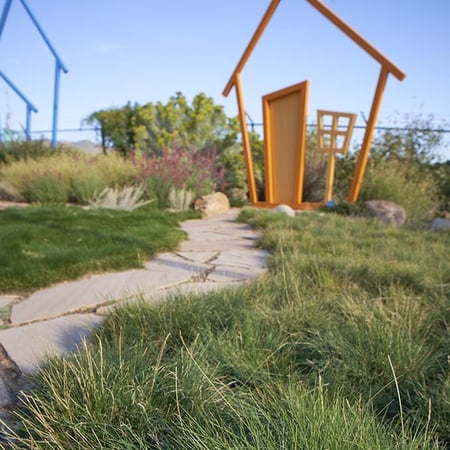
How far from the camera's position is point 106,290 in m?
2.31

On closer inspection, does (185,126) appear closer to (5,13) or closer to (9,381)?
(5,13)

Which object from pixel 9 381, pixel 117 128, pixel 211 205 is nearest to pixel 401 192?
pixel 211 205

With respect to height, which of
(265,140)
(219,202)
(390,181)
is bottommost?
(219,202)

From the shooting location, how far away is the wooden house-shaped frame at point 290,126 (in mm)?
7301

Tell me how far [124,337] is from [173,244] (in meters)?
2.20

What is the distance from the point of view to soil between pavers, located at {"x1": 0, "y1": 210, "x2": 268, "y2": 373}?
162 cm

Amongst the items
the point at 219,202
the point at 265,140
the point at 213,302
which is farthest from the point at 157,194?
the point at 213,302

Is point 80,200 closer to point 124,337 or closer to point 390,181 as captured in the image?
point 390,181

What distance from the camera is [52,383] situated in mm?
1100

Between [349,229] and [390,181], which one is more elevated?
[390,181]

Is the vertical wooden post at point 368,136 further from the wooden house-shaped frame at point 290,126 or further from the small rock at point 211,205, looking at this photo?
the small rock at point 211,205

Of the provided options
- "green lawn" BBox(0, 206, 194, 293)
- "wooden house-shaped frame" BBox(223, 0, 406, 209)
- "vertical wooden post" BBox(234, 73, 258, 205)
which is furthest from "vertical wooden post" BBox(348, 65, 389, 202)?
"green lawn" BBox(0, 206, 194, 293)

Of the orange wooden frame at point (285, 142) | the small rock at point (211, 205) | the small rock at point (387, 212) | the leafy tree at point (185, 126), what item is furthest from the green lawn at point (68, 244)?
the leafy tree at point (185, 126)

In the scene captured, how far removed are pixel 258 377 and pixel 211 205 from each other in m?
6.19
